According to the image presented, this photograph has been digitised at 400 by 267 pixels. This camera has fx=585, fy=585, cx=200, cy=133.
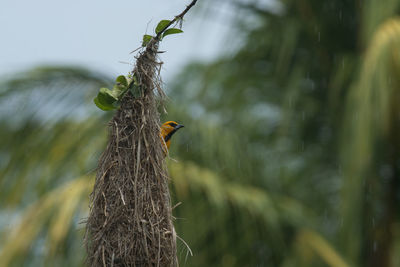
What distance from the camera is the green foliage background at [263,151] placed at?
5.66m

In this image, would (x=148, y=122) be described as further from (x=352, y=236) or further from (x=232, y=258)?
(x=232, y=258)

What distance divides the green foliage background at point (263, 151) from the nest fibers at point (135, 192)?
1.43 metres

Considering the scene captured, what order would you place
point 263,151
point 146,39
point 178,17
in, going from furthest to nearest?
point 263,151
point 146,39
point 178,17

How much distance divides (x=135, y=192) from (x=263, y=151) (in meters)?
5.85

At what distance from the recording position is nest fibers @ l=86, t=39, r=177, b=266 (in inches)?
116

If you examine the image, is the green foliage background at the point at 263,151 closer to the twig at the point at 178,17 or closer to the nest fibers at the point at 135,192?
the nest fibers at the point at 135,192

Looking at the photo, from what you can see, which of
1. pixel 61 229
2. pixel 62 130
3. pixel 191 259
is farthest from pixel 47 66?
pixel 191 259

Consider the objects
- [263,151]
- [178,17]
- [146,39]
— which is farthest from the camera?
[263,151]

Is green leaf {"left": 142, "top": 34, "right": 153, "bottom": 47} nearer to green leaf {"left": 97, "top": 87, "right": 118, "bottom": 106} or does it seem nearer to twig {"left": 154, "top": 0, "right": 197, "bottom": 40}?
twig {"left": 154, "top": 0, "right": 197, "bottom": 40}

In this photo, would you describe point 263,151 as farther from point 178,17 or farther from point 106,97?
point 178,17

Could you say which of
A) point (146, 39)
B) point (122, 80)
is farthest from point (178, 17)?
point (122, 80)

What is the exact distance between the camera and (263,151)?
867 centimetres

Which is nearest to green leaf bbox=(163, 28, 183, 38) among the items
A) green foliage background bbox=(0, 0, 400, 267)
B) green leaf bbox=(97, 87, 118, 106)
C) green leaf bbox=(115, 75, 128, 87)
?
green leaf bbox=(115, 75, 128, 87)

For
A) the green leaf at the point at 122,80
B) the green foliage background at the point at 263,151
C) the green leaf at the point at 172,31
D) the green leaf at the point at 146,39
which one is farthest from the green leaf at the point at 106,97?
the green foliage background at the point at 263,151
